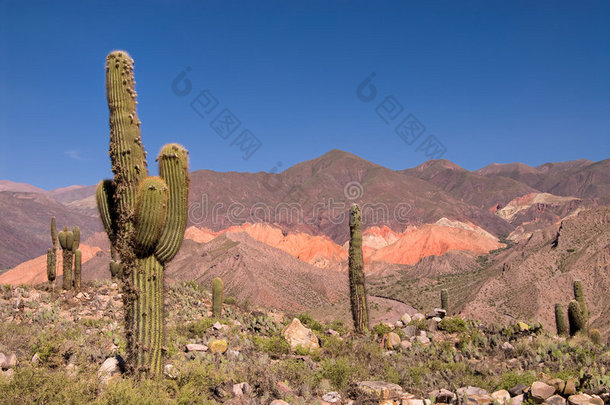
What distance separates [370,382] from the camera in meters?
7.57

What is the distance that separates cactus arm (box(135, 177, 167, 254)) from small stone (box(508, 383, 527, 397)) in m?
6.24

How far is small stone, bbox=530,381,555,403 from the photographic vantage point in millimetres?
6539

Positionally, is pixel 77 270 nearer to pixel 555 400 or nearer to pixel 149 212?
pixel 149 212

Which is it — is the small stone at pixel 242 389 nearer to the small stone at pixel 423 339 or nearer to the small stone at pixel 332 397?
the small stone at pixel 332 397

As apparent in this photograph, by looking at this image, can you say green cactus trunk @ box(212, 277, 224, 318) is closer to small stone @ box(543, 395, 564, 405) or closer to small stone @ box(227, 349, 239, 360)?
small stone @ box(227, 349, 239, 360)

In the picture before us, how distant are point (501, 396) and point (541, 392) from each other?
59cm

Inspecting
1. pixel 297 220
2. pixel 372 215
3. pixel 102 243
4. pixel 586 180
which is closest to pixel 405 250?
pixel 372 215

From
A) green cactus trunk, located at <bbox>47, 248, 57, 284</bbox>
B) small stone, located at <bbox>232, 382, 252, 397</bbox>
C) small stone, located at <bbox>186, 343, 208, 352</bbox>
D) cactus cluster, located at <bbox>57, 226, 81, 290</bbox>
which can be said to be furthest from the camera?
green cactus trunk, located at <bbox>47, 248, 57, 284</bbox>

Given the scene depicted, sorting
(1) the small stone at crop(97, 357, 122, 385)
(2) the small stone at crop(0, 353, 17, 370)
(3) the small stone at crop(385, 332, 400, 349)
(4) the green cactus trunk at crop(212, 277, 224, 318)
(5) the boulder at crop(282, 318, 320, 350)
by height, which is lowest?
(3) the small stone at crop(385, 332, 400, 349)

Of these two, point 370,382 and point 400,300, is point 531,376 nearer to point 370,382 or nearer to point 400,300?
point 370,382

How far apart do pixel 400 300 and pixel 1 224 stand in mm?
111165

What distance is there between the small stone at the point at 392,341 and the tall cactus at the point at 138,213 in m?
6.58

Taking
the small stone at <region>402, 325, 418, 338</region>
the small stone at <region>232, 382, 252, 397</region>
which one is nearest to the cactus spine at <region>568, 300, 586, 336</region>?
the small stone at <region>402, 325, 418, 338</region>

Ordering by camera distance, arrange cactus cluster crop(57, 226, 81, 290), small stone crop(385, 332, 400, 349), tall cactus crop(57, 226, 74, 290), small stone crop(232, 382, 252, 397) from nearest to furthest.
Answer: small stone crop(232, 382, 252, 397), small stone crop(385, 332, 400, 349), cactus cluster crop(57, 226, 81, 290), tall cactus crop(57, 226, 74, 290)
